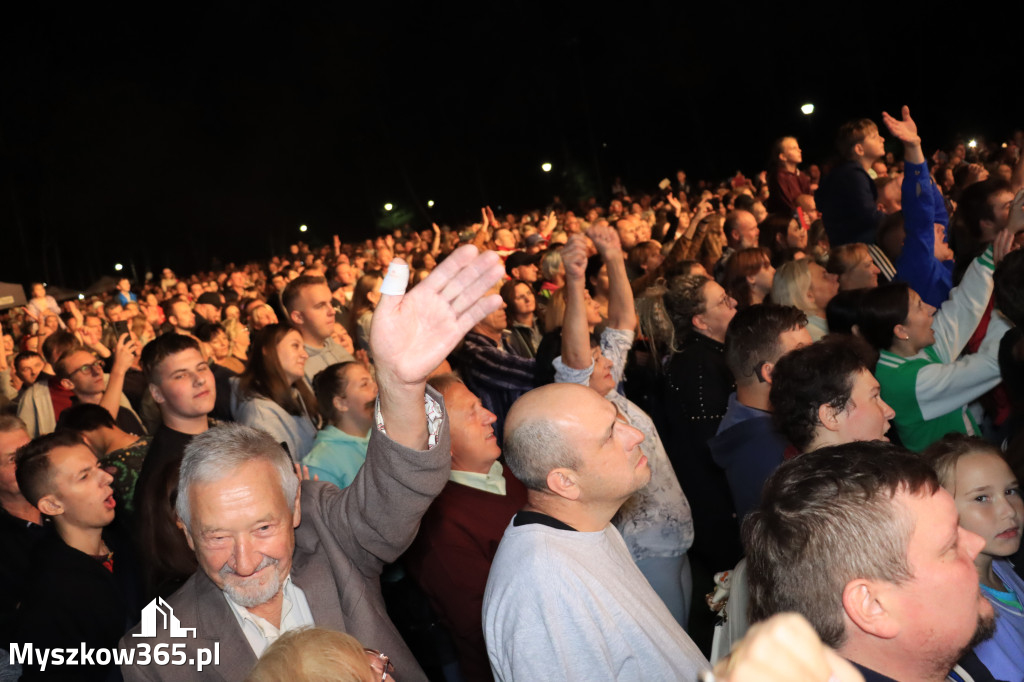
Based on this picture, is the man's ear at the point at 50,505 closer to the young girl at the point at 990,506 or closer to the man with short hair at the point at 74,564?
the man with short hair at the point at 74,564

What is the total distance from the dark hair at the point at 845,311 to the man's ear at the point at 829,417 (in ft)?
3.35

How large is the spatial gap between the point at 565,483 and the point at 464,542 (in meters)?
0.65

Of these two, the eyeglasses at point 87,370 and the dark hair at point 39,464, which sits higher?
the eyeglasses at point 87,370

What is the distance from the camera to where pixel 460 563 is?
A: 8.33 ft

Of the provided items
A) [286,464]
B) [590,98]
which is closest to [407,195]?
[590,98]

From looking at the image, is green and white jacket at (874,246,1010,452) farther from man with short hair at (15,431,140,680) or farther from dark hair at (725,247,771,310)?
man with short hair at (15,431,140,680)

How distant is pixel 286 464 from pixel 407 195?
25624 millimetres

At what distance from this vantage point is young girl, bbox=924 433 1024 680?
2.04m

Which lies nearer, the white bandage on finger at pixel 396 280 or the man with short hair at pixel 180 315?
the white bandage on finger at pixel 396 280

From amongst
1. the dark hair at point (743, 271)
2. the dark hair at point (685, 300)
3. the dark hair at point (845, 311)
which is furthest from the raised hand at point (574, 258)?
the dark hair at point (743, 271)

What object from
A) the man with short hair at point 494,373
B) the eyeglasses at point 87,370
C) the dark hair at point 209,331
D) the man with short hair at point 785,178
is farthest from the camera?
the man with short hair at point 785,178

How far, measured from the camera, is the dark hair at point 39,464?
2922mm

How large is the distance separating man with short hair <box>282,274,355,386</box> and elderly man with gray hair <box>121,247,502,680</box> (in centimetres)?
275

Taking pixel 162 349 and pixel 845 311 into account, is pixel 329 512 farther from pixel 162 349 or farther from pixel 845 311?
pixel 845 311
